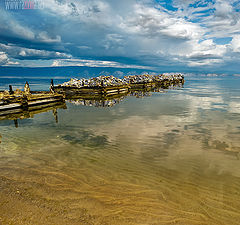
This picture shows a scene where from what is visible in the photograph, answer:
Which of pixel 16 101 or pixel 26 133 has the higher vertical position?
pixel 16 101

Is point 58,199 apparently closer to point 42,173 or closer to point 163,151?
point 42,173

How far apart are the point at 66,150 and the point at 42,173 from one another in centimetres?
213

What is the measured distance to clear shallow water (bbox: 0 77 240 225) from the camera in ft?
12.8

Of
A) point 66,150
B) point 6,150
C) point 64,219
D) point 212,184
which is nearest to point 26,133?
point 6,150

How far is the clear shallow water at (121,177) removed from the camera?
3916mm

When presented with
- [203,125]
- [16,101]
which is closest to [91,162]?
[203,125]

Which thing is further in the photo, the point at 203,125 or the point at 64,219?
the point at 203,125

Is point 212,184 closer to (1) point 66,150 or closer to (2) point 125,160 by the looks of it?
(2) point 125,160

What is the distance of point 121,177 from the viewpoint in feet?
18.3

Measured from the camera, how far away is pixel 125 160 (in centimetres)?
686

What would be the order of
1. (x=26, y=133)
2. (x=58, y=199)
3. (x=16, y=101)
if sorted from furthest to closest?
(x=16, y=101) → (x=26, y=133) → (x=58, y=199)

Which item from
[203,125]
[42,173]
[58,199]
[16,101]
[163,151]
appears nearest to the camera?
[58,199]

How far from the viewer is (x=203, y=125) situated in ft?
39.3

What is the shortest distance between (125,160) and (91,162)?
147cm
